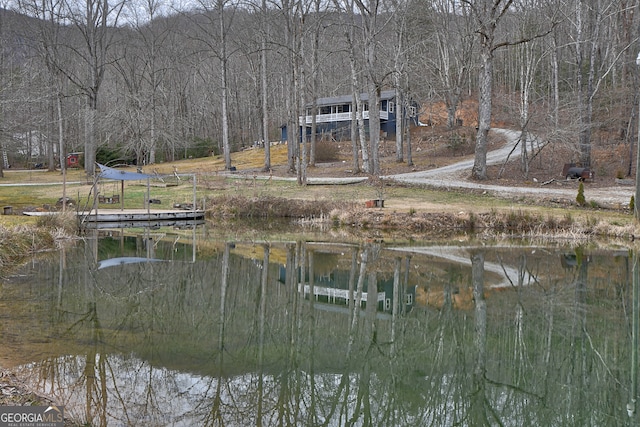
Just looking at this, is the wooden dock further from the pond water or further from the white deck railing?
the white deck railing

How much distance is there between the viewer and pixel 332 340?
10.3 m

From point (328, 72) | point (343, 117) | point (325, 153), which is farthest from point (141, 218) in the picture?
point (328, 72)

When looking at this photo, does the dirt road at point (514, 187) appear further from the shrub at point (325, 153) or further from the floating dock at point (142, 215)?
the shrub at point (325, 153)

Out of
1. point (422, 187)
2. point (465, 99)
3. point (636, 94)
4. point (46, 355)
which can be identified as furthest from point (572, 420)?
point (465, 99)

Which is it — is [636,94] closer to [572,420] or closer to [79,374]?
[572,420]

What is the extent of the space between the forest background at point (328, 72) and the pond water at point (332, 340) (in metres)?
12.1

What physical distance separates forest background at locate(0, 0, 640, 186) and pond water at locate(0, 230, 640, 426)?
12.1 meters

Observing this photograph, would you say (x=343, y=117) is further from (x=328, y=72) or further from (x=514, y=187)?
(x=514, y=187)

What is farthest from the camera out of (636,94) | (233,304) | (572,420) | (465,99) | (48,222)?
(465,99)

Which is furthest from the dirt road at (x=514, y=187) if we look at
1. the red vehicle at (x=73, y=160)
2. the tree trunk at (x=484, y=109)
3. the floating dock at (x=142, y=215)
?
the red vehicle at (x=73, y=160)

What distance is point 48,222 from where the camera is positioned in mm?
21734

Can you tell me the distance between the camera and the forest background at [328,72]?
1280 inches

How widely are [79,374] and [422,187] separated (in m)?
24.6

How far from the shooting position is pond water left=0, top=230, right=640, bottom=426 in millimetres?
7488
